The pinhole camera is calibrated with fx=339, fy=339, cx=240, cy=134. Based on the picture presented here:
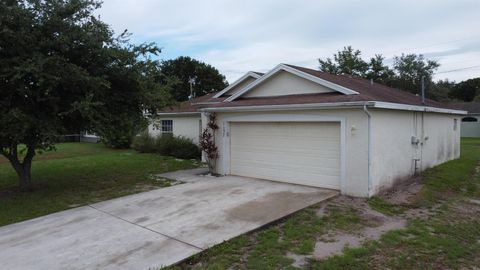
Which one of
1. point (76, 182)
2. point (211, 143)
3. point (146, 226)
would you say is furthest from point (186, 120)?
point (146, 226)

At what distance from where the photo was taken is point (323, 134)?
8.91m

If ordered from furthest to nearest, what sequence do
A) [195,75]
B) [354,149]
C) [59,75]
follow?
[195,75] < [354,149] < [59,75]

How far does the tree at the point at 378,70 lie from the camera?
40562 mm

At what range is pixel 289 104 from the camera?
29.9 feet

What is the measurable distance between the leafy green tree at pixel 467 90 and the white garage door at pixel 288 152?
188ft

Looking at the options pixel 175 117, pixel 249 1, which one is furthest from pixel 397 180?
pixel 175 117

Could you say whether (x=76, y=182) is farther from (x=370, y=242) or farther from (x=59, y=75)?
(x=370, y=242)

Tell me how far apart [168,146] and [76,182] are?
6.62m

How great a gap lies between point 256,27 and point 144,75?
7.86 m

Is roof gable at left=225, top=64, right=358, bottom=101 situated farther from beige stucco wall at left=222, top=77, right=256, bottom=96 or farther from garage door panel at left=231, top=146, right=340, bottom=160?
beige stucco wall at left=222, top=77, right=256, bottom=96

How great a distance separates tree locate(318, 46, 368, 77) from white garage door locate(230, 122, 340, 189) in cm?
3159

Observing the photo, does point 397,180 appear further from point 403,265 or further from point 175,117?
point 175,117

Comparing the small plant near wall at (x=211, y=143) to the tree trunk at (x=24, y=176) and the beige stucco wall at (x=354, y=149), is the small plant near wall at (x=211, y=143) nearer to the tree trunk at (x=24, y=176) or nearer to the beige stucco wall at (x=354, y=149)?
the beige stucco wall at (x=354, y=149)

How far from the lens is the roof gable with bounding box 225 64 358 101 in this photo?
9.88 meters
